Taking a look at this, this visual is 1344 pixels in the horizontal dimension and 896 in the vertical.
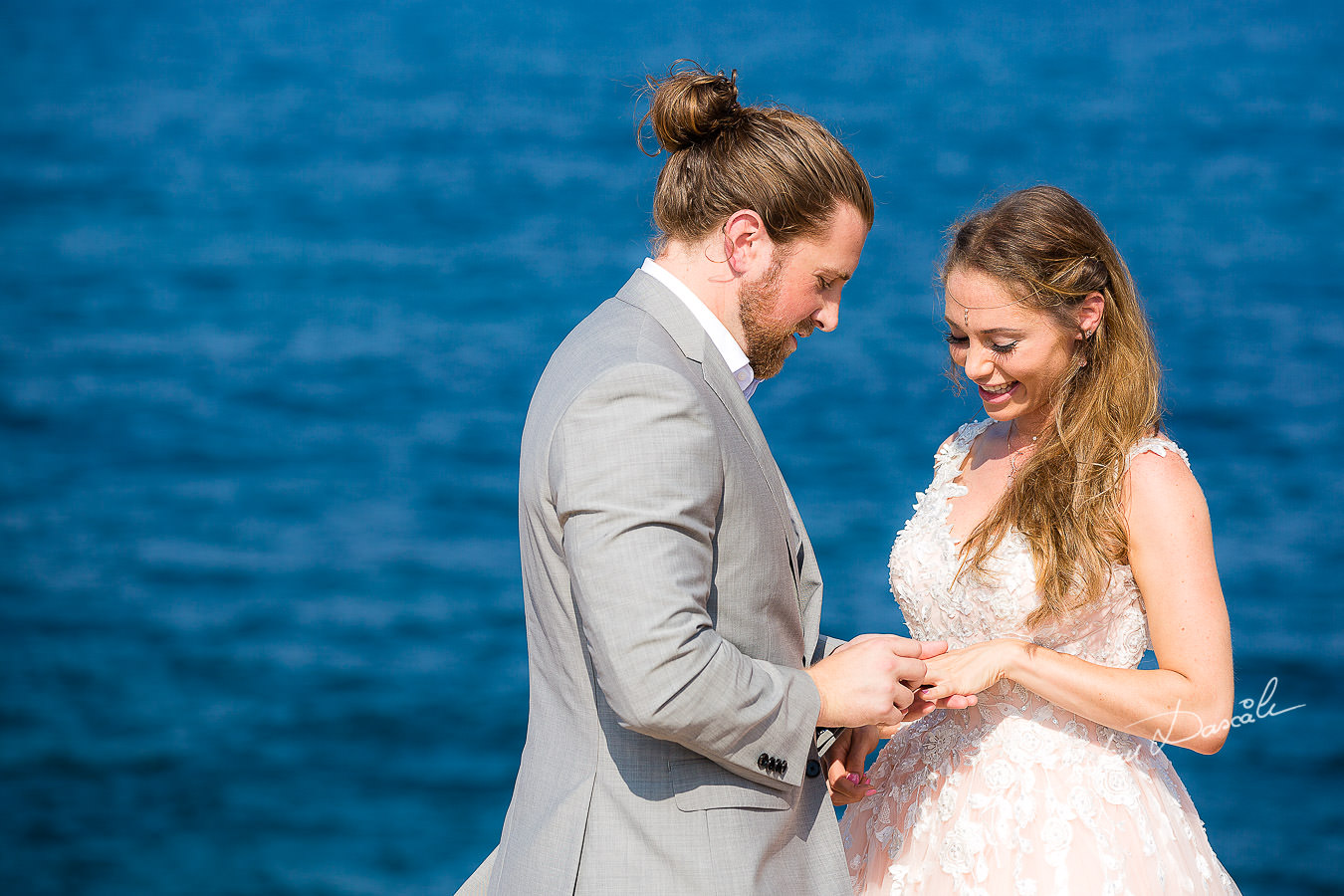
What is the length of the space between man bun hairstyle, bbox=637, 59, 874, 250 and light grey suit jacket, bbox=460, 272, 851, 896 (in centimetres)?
14

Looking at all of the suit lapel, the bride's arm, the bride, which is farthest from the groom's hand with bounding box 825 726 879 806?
the suit lapel

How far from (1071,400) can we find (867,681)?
76 cm

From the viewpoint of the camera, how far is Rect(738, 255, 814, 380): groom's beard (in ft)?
5.58

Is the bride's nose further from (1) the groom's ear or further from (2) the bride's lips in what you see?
(1) the groom's ear

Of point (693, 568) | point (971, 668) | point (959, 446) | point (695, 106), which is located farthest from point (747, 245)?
point (959, 446)

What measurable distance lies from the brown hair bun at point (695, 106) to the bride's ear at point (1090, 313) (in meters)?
0.71

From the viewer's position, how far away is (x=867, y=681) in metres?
1.58

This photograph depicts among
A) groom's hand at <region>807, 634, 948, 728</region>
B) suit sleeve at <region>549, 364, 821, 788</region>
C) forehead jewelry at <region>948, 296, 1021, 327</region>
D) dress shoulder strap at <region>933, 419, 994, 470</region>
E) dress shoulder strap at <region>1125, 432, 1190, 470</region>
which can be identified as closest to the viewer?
suit sleeve at <region>549, 364, 821, 788</region>

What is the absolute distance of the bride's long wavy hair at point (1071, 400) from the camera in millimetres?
1919

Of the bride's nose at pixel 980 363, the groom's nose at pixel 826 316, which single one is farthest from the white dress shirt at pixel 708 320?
the bride's nose at pixel 980 363

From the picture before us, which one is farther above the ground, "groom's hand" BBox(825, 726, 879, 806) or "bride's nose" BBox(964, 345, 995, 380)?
"bride's nose" BBox(964, 345, 995, 380)

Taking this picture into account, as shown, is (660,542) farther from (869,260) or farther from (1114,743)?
(869,260)

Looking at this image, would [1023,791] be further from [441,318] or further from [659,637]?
[441,318]

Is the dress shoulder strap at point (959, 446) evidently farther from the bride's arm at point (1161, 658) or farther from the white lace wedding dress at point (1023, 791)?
the bride's arm at point (1161, 658)
